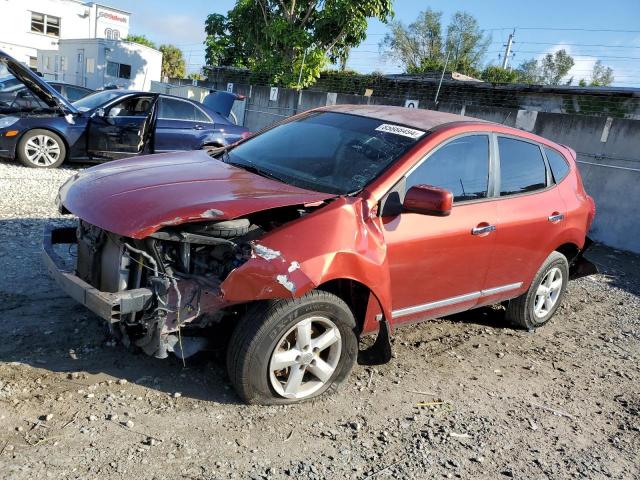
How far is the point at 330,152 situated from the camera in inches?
153

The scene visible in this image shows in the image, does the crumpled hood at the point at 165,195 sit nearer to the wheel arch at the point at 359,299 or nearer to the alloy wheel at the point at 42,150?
the wheel arch at the point at 359,299

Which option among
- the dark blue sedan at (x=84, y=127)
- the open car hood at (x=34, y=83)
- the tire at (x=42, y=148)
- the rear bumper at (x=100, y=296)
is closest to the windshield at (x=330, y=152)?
the rear bumper at (x=100, y=296)

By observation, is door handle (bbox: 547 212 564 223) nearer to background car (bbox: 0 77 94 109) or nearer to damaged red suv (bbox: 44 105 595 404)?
damaged red suv (bbox: 44 105 595 404)

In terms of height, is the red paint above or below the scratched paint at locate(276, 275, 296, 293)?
above

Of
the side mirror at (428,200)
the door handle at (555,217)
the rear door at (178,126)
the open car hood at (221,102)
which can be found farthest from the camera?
the open car hood at (221,102)

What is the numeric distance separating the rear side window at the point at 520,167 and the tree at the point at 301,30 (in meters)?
12.9

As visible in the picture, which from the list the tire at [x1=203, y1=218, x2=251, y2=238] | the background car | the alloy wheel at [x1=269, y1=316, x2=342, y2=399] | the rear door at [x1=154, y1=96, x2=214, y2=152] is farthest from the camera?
the rear door at [x1=154, y1=96, x2=214, y2=152]

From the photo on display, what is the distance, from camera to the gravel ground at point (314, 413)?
2.77 metres

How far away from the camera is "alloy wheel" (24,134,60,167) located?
897cm

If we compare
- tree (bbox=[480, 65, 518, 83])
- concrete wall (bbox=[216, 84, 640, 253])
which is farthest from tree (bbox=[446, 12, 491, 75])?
concrete wall (bbox=[216, 84, 640, 253])

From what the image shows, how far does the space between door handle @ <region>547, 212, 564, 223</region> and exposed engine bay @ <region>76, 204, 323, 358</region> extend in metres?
2.43

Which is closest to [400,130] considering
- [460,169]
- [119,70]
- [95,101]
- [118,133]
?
[460,169]

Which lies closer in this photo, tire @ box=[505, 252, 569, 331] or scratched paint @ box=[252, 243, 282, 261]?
scratched paint @ box=[252, 243, 282, 261]

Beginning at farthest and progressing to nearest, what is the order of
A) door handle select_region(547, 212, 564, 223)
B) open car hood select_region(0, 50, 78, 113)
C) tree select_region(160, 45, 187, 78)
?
tree select_region(160, 45, 187, 78)
open car hood select_region(0, 50, 78, 113)
door handle select_region(547, 212, 564, 223)
